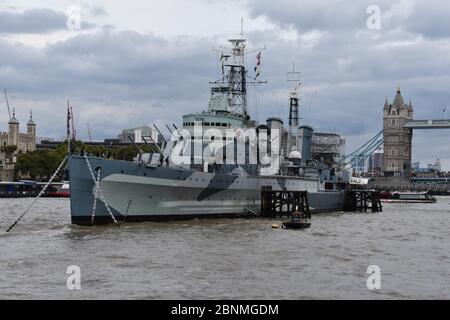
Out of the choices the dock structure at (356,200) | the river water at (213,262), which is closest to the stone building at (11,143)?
the dock structure at (356,200)

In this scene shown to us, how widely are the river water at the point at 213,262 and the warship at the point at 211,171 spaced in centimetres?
197

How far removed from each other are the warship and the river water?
197 cm

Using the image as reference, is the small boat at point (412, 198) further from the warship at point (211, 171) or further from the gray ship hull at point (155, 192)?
the gray ship hull at point (155, 192)

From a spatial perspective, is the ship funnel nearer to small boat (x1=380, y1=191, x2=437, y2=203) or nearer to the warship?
the warship

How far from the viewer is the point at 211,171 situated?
5175cm

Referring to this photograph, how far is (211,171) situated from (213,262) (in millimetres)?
23305

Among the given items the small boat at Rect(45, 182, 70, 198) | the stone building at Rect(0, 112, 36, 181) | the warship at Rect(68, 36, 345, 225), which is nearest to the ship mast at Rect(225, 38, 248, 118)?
the warship at Rect(68, 36, 345, 225)

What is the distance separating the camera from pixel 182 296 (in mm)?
21891

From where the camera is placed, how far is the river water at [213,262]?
22859 millimetres

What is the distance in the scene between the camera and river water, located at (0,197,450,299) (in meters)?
22.9

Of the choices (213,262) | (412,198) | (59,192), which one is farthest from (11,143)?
(213,262)
